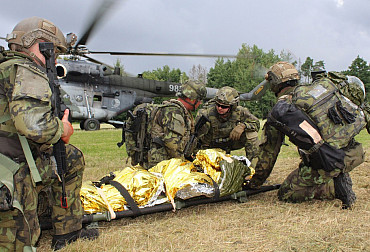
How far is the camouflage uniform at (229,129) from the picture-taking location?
18.0 feet

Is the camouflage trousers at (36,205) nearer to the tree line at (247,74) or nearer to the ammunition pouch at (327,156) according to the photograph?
the ammunition pouch at (327,156)

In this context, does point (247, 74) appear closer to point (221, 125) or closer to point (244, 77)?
point (244, 77)

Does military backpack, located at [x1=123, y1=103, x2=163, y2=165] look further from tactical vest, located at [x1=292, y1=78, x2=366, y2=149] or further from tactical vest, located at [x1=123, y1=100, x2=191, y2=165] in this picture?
tactical vest, located at [x1=292, y1=78, x2=366, y2=149]

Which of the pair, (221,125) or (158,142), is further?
(221,125)

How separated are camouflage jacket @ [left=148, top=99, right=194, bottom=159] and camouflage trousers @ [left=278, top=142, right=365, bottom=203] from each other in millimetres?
1503

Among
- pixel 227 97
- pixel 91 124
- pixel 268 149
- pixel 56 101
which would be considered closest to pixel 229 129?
pixel 227 97

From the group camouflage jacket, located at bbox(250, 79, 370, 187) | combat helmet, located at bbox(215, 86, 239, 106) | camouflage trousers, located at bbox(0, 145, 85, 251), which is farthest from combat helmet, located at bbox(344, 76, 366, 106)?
camouflage trousers, located at bbox(0, 145, 85, 251)

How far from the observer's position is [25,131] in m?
2.09

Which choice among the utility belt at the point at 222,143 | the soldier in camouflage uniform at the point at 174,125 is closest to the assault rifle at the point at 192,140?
the soldier in camouflage uniform at the point at 174,125

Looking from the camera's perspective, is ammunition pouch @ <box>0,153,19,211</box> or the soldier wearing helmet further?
the soldier wearing helmet

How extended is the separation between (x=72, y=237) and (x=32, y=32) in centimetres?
170

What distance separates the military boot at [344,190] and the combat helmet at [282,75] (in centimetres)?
121

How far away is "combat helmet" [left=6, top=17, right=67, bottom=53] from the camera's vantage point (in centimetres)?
238

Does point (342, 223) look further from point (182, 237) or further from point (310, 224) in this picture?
point (182, 237)
